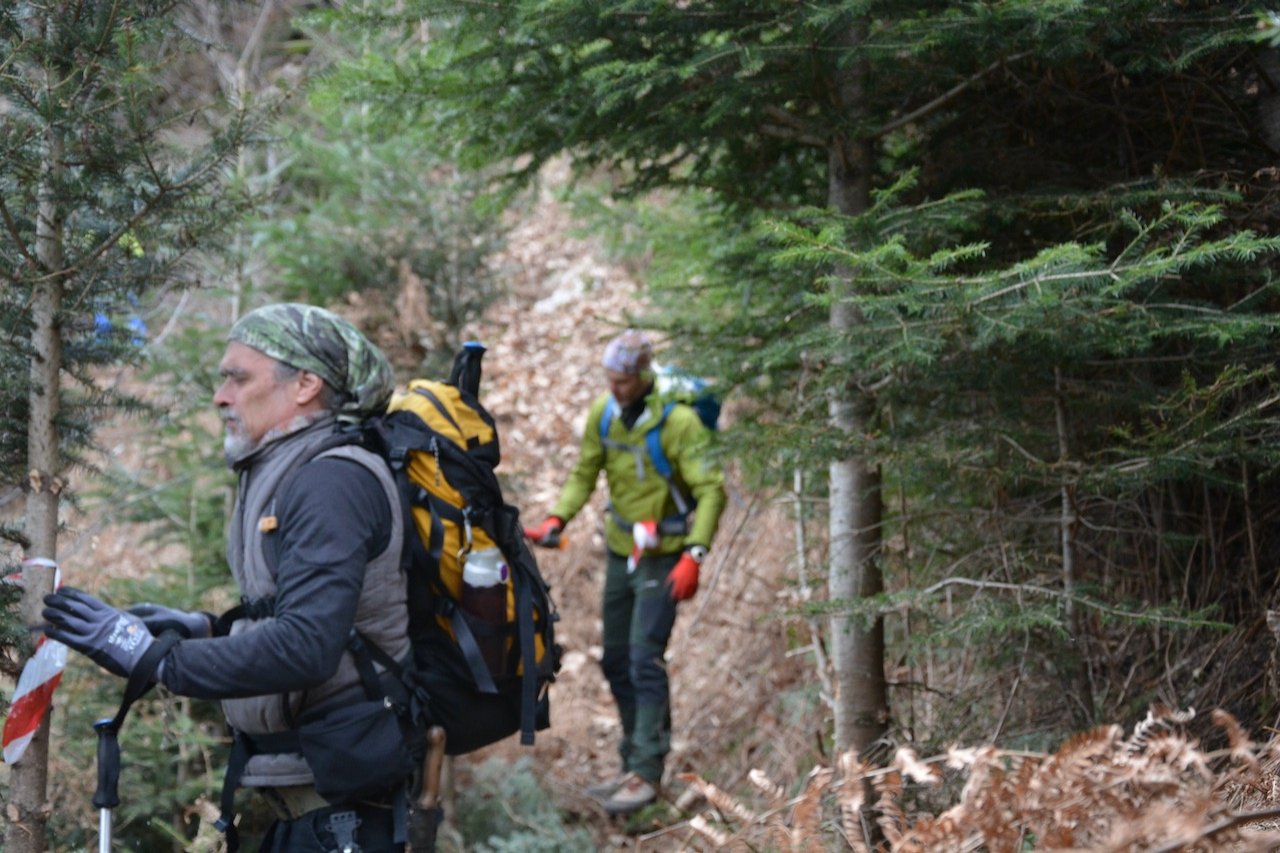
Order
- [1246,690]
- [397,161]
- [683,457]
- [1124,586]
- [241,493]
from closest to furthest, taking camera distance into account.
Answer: [241,493] < [1246,690] < [1124,586] < [683,457] < [397,161]

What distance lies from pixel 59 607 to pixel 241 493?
1.82 feet

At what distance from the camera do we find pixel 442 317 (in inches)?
378

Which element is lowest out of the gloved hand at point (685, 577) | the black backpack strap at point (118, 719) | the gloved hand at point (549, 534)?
the black backpack strap at point (118, 719)

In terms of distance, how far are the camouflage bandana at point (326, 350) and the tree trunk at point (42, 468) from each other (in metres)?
0.49

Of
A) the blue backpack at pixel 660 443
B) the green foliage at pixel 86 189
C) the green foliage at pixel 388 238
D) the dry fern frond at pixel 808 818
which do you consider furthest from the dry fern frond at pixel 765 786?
the green foliage at pixel 388 238

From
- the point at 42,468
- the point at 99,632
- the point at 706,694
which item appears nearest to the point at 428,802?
the point at 99,632

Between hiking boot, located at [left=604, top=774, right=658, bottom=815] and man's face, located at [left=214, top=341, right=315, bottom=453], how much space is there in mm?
3944

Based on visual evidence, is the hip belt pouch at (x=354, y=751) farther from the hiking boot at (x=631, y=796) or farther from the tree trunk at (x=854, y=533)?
the hiking boot at (x=631, y=796)

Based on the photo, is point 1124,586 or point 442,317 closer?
point 1124,586

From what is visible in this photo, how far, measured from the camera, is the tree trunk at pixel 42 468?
3.12 metres

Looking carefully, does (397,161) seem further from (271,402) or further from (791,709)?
(271,402)

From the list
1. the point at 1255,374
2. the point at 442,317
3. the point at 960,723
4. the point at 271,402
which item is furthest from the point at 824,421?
the point at 442,317

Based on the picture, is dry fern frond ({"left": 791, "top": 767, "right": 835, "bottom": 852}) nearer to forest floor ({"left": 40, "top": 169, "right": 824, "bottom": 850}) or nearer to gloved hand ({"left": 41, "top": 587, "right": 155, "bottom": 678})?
gloved hand ({"left": 41, "top": 587, "right": 155, "bottom": 678})

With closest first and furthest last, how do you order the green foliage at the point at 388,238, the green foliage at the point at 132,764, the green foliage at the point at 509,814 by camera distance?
the green foliage at the point at 132,764, the green foliage at the point at 509,814, the green foliage at the point at 388,238
